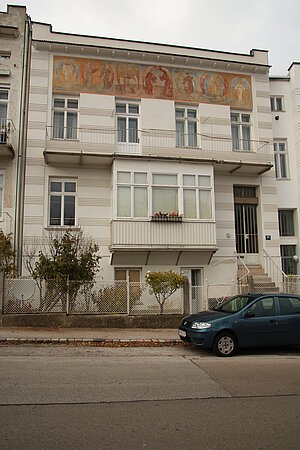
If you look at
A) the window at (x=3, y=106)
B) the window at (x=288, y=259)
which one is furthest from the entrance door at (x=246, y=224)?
the window at (x=3, y=106)

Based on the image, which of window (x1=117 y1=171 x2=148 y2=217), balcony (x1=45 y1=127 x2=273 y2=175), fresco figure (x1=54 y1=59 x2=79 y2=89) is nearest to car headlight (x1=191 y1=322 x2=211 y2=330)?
window (x1=117 y1=171 x2=148 y2=217)

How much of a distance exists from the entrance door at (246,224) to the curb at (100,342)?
849 cm

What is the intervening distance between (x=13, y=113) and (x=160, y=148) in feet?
22.1

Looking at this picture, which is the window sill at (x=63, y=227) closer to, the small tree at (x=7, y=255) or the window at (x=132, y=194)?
the small tree at (x=7, y=255)

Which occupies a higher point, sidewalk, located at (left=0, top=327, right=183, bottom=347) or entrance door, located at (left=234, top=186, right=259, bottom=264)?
entrance door, located at (left=234, top=186, right=259, bottom=264)

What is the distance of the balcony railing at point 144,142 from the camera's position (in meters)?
16.6

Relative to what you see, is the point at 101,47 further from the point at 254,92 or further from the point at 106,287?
the point at 106,287

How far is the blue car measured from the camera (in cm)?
909

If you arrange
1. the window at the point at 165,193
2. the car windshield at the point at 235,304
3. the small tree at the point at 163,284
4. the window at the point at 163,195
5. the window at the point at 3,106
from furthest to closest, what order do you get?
1. the window at the point at 3,106
2. the window at the point at 165,193
3. the window at the point at 163,195
4. the small tree at the point at 163,284
5. the car windshield at the point at 235,304

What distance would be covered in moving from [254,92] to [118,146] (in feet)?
25.2

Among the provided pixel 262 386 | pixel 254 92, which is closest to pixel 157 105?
pixel 254 92

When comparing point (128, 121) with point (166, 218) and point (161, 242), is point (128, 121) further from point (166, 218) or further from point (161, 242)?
point (161, 242)

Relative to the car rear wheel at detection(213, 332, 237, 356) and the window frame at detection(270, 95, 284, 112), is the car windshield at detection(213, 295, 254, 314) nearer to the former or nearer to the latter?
the car rear wheel at detection(213, 332, 237, 356)

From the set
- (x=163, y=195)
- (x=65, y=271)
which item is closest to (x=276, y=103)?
(x=163, y=195)
